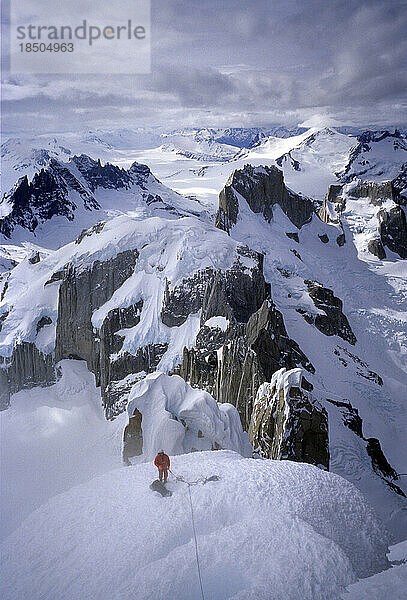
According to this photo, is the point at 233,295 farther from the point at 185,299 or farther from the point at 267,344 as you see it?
the point at 267,344

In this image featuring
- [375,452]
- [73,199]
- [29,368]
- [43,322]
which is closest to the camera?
[375,452]

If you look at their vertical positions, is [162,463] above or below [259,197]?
below

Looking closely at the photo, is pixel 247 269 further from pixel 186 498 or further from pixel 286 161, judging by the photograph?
pixel 286 161

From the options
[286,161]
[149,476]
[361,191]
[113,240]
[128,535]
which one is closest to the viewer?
[128,535]

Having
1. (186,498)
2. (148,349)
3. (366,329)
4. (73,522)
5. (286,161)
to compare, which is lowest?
(366,329)

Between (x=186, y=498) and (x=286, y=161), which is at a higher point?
(x=286, y=161)

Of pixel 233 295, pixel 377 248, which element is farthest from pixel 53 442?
pixel 377 248

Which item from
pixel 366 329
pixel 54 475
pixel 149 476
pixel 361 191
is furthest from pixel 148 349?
pixel 361 191
